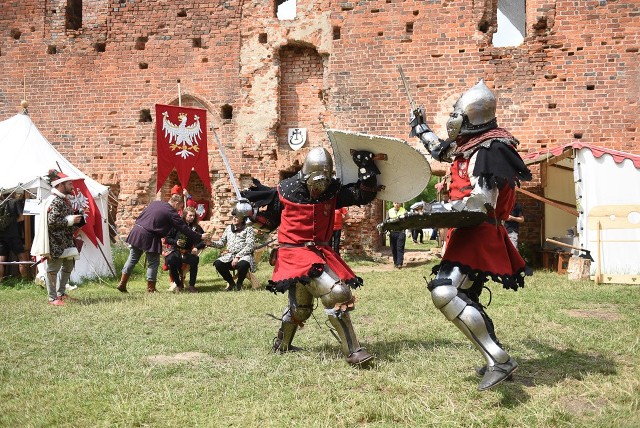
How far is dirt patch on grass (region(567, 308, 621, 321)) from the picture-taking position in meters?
5.65

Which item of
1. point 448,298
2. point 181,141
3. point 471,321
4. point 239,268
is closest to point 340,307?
point 448,298

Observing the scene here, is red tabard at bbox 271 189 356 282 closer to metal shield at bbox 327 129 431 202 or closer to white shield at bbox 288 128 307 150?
metal shield at bbox 327 129 431 202

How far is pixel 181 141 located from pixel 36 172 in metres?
2.47

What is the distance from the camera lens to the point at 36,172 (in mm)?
9109

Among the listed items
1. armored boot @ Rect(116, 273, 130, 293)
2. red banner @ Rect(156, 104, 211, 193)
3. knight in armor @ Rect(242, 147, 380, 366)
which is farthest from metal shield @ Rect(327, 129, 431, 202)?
red banner @ Rect(156, 104, 211, 193)

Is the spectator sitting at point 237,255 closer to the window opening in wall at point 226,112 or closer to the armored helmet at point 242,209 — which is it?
the armored helmet at point 242,209

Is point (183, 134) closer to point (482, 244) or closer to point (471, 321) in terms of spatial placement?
point (482, 244)

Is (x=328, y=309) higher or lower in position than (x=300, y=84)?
lower

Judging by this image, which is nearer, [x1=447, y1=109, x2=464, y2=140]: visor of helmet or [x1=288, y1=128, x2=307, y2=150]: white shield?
[x1=447, y1=109, x2=464, y2=140]: visor of helmet

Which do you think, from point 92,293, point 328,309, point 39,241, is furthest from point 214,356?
point 92,293

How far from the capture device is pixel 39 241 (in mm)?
6500

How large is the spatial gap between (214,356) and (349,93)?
926 cm

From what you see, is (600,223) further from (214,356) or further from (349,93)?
(214,356)

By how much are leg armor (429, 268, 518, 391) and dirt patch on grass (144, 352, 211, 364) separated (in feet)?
6.20
